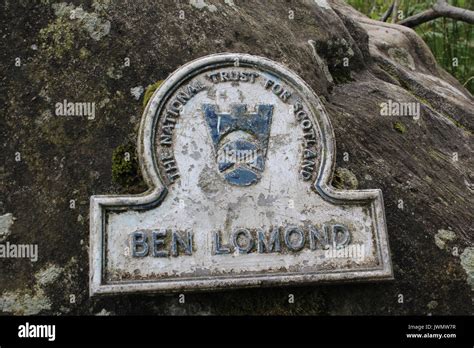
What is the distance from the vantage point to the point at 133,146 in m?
3.25

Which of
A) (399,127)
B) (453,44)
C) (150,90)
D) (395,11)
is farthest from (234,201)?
(453,44)

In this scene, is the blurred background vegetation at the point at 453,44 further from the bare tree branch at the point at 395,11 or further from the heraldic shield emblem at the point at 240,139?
the heraldic shield emblem at the point at 240,139

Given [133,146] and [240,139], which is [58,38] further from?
[240,139]

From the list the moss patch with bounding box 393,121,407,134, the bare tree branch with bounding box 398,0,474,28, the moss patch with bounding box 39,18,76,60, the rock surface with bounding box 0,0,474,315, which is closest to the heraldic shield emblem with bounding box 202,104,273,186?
the rock surface with bounding box 0,0,474,315

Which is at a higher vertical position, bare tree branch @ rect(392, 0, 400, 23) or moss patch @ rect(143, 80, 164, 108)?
bare tree branch @ rect(392, 0, 400, 23)

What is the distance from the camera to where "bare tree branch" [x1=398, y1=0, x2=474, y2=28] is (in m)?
6.27

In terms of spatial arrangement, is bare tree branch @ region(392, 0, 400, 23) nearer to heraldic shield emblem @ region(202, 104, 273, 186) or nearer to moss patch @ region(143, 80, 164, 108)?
heraldic shield emblem @ region(202, 104, 273, 186)

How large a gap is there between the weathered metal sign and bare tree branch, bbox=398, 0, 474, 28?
12.3 feet

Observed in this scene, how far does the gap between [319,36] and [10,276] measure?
8.65 feet

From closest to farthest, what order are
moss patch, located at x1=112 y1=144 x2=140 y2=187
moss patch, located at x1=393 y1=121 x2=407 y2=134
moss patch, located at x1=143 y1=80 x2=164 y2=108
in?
moss patch, located at x1=112 y1=144 x2=140 y2=187 < moss patch, located at x1=143 y1=80 x2=164 y2=108 < moss patch, located at x1=393 y1=121 x2=407 y2=134

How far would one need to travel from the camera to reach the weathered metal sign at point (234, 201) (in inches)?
116

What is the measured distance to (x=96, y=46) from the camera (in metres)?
3.44

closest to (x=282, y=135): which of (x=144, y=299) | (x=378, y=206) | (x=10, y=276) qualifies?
→ (x=378, y=206)

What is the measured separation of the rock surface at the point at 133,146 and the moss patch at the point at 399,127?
0.01 metres
